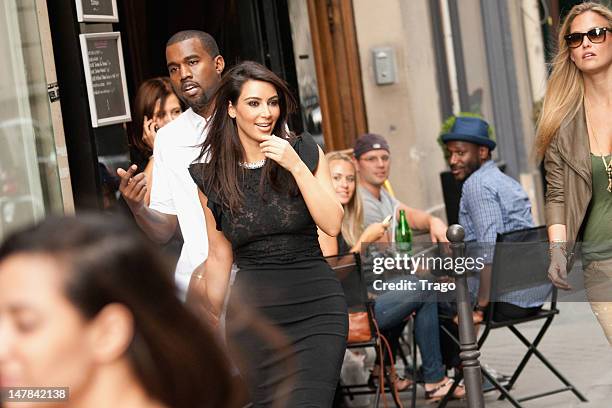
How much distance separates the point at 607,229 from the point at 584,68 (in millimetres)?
687

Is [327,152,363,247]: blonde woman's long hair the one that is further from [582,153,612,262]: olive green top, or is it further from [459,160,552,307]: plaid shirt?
[582,153,612,262]: olive green top

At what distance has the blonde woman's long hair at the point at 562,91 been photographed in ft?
17.7

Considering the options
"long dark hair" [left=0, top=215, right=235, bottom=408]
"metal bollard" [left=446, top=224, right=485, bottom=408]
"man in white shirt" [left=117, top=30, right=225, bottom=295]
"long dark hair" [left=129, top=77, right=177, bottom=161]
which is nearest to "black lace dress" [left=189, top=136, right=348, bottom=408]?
"man in white shirt" [left=117, top=30, right=225, bottom=295]

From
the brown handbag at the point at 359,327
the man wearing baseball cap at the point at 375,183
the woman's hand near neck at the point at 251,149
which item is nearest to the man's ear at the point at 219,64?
the woman's hand near neck at the point at 251,149

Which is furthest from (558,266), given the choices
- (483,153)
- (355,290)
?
(483,153)

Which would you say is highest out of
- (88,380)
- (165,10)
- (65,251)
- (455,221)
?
(165,10)

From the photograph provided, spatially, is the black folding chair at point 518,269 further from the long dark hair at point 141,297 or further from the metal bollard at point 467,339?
the long dark hair at point 141,297

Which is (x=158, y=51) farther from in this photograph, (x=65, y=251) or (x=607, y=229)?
(x=65, y=251)

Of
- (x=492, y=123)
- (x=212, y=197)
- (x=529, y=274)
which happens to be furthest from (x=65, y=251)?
(x=492, y=123)

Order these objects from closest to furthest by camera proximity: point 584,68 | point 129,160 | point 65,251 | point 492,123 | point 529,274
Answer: point 65,251
point 584,68
point 529,274
point 129,160
point 492,123

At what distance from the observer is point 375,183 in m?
8.13

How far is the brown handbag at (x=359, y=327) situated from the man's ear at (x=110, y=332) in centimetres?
480

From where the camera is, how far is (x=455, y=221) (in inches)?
397

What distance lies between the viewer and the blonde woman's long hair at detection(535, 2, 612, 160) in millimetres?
5406
